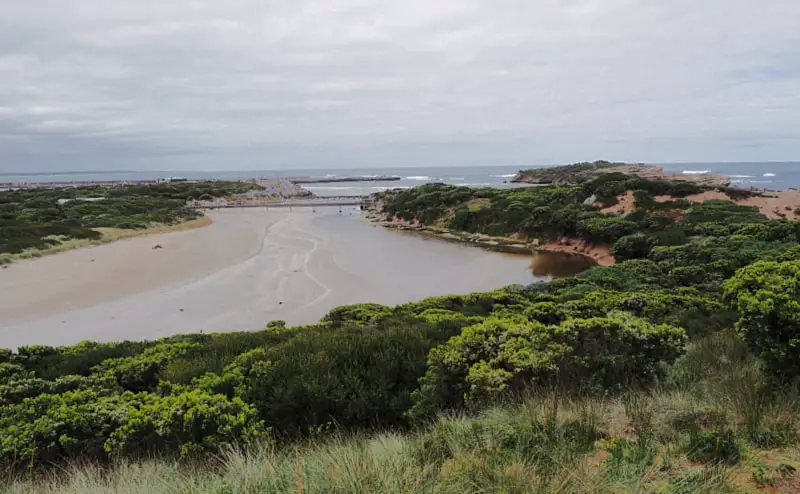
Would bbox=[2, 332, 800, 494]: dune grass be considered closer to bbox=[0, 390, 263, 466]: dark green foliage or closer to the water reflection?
bbox=[0, 390, 263, 466]: dark green foliage

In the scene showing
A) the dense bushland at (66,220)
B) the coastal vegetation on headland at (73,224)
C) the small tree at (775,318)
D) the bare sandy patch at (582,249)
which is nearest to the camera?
the small tree at (775,318)

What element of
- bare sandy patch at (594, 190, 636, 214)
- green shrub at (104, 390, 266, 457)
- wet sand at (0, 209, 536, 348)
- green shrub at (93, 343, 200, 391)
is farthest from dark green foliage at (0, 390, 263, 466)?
bare sandy patch at (594, 190, 636, 214)

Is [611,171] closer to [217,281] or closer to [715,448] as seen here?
[217,281]

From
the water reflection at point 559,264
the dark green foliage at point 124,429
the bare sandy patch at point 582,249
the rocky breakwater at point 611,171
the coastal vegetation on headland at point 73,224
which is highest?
the rocky breakwater at point 611,171

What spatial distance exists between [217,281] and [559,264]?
51.8 feet

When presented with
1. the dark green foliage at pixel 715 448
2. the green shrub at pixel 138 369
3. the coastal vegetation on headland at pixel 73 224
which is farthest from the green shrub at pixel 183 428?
the coastal vegetation on headland at pixel 73 224

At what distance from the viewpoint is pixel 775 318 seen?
4414mm

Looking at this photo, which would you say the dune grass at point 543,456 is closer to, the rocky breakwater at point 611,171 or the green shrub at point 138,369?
the green shrub at point 138,369

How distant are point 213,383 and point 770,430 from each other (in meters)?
5.20

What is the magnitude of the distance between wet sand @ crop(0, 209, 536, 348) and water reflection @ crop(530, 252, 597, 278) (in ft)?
2.35

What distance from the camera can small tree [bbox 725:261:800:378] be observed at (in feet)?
14.1

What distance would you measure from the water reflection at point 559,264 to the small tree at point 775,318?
15.7 m

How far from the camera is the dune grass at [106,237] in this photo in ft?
75.4

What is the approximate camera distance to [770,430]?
3.70 metres
